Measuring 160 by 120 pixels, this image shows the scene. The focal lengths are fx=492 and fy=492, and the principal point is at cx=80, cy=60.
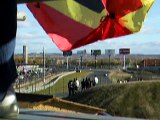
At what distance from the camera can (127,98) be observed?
148 ft

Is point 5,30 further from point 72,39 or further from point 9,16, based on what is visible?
point 72,39

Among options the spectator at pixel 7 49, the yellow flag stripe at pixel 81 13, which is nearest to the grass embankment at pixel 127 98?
the yellow flag stripe at pixel 81 13

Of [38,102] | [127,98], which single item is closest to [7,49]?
[38,102]

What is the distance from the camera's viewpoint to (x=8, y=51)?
12.0 feet

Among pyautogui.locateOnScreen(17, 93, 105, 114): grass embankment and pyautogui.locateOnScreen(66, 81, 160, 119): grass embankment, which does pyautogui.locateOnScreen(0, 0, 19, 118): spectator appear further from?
pyautogui.locateOnScreen(66, 81, 160, 119): grass embankment

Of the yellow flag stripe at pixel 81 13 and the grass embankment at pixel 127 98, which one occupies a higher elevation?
the yellow flag stripe at pixel 81 13

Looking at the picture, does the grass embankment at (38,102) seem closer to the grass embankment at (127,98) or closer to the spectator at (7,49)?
the spectator at (7,49)

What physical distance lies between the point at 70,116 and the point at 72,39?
3.63ft

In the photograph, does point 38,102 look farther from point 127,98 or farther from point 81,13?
point 127,98

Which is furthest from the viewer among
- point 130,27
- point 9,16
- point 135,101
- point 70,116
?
point 135,101

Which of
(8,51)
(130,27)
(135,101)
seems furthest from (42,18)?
(135,101)

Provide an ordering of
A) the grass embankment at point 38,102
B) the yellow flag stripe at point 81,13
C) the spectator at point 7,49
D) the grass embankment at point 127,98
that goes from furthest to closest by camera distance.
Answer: the grass embankment at point 127,98, the grass embankment at point 38,102, the yellow flag stripe at point 81,13, the spectator at point 7,49

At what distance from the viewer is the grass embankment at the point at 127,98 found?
40.8 metres

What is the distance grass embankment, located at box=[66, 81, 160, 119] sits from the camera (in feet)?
134
